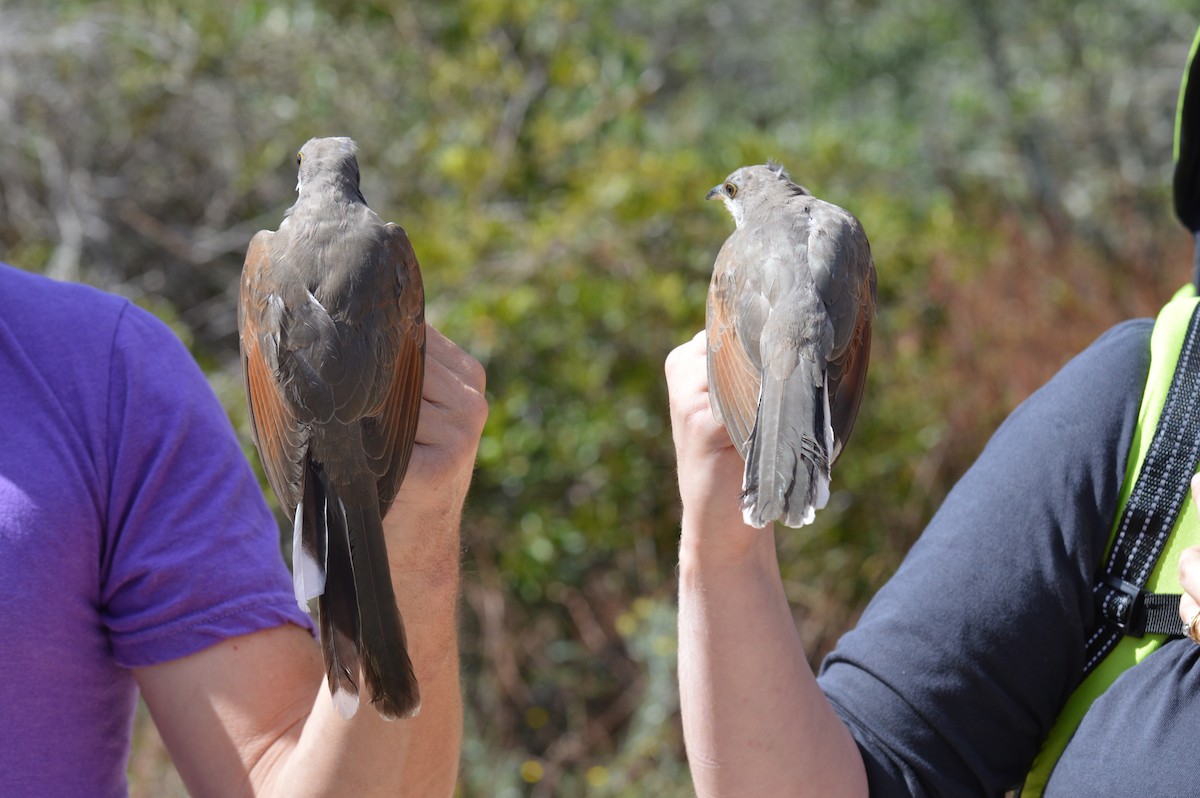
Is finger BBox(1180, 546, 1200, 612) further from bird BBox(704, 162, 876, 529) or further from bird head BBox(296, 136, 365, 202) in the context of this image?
bird head BBox(296, 136, 365, 202)

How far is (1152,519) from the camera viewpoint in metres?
1.86

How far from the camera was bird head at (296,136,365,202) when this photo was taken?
75.3 inches

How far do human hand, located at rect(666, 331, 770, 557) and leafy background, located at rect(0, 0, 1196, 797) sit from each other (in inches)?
121

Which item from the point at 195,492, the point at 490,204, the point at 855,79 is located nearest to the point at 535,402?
the point at 490,204

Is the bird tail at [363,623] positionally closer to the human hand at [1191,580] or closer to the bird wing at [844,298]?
the bird wing at [844,298]

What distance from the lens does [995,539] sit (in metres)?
1.96

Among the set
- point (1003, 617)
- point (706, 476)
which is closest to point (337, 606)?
point (706, 476)

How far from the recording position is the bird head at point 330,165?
191 cm

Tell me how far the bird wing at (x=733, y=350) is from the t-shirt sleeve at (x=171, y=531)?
0.80 metres

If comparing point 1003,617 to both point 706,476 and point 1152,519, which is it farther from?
point 706,476

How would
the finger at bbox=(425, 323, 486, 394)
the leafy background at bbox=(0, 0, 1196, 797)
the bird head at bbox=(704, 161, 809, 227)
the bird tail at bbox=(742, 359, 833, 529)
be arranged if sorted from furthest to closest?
1. the leafy background at bbox=(0, 0, 1196, 797)
2. the bird head at bbox=(704, 161, 809, 227)
3. the finger at bbox=(425, 323, 486, 394)
4. the bird tail at bbox=(742, 359, 833, 529)

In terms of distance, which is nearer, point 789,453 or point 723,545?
point 789,453

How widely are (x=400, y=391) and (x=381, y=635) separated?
0.35m

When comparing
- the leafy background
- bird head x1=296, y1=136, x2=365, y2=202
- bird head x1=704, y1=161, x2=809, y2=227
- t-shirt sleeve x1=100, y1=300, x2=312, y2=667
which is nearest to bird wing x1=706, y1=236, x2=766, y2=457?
bird head x1=704, y1=161, x2=809, y2=227
